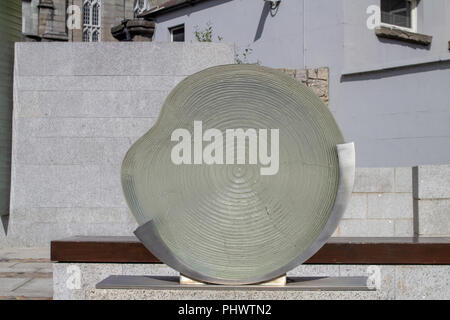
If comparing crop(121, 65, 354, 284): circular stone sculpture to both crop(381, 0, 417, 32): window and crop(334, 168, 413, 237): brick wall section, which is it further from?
crop(381, 0, 417, 32): window

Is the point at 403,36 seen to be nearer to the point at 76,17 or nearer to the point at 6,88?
the point at 6,88

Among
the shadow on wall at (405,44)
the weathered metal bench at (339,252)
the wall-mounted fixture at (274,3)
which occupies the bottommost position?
the weathered metal bench at (339,252)

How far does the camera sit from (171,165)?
3545mm

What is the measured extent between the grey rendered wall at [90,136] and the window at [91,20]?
23.3 m

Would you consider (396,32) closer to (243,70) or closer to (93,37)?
(243,70)

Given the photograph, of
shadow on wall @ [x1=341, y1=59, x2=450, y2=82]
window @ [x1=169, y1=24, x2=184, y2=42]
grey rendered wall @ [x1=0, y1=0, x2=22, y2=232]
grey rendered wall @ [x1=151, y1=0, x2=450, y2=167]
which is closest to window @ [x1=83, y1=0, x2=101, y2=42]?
window @ [x1=169, y1=24, x2=184, y2=42]

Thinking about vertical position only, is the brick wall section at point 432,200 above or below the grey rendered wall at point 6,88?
below

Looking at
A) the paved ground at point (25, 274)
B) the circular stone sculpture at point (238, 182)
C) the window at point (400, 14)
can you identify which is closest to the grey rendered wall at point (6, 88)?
the paved ground at point (25, 274)

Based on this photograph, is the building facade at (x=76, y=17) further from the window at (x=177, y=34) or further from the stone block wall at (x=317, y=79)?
the stone block wall at (x=317, y=79)

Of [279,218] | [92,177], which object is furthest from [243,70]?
[92,177]

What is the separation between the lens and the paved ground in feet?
16.9

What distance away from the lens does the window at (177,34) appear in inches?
640

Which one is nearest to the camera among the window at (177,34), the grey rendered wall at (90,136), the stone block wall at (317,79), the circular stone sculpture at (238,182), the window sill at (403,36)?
the circular stone sculpture at (238,182)
